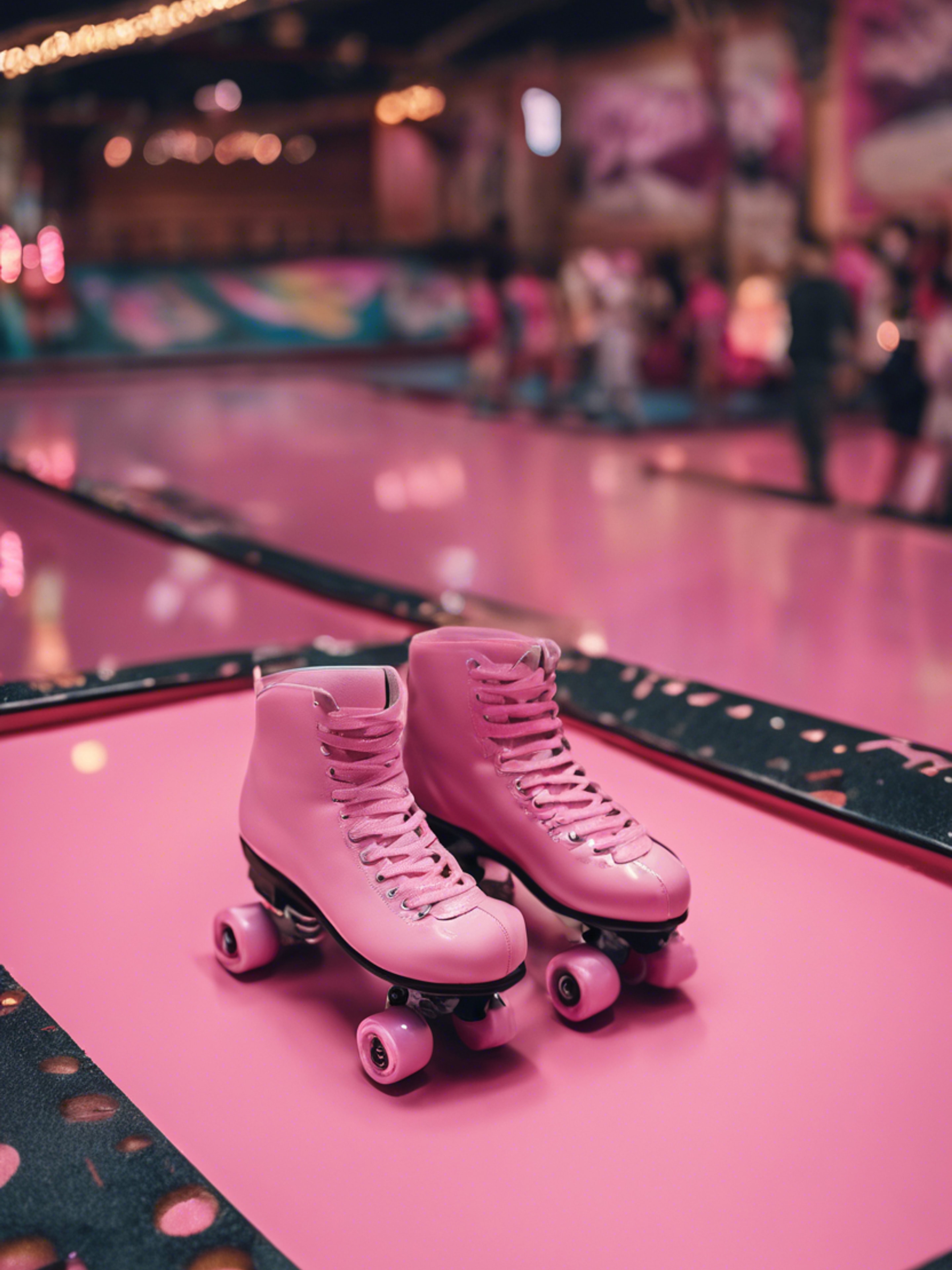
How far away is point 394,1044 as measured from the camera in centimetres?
107

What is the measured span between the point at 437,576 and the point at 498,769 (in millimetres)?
3207

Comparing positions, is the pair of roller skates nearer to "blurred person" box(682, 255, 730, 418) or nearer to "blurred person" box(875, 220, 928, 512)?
"blurred person" box(875, 220, 928, 512)

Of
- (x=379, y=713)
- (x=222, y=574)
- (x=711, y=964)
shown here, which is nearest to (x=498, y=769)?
(x=379, y=713)

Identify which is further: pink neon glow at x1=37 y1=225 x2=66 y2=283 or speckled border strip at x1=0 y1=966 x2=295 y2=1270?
pink neon glow at x1=37 y1=225 x2=66 y2=283

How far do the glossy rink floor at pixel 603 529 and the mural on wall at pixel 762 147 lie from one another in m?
4.56

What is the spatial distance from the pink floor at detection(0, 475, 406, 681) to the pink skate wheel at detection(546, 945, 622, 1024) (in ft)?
5.37

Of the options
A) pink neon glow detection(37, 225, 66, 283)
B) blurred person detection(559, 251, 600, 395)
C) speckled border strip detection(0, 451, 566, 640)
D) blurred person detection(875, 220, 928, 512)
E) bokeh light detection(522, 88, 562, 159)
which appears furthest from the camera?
bokeh light detection(522, 88, 562, 159)

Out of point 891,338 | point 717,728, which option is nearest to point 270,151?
point 891,338

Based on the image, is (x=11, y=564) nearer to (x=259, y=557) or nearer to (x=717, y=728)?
(x=259, y=557)

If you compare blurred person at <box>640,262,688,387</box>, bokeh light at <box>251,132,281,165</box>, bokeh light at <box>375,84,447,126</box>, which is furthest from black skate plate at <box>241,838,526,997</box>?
bokeh light at <box>251,132,281,165</box>

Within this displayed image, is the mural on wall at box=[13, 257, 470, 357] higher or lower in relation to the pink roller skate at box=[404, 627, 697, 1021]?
higher

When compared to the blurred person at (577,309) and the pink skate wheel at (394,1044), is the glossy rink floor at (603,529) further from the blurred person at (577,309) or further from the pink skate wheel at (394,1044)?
the pink skate wheel at (394,1044)

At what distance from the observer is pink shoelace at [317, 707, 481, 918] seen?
114 centimetres

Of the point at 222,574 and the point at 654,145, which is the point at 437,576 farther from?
the point at 654,145
